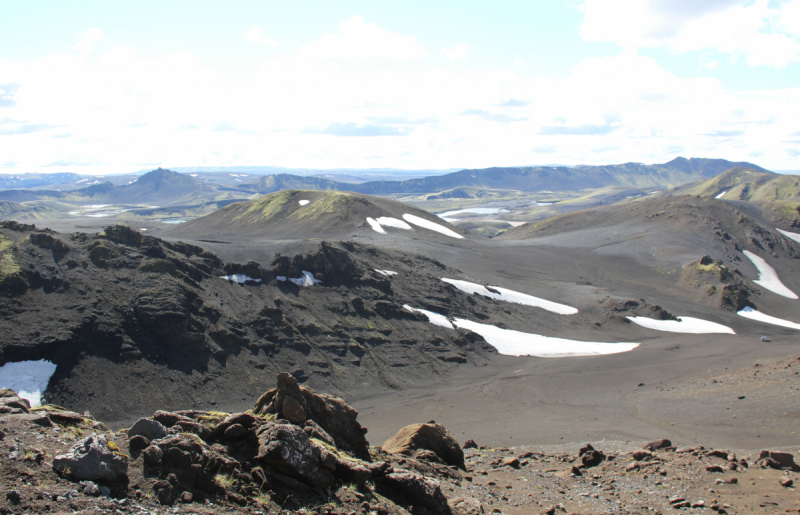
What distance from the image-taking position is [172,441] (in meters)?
8.62

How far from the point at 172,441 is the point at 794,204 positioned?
173749 mm

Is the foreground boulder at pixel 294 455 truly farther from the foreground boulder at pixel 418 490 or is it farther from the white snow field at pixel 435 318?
the white snow field at pixel 435 318

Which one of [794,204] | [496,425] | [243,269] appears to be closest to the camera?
[496,425]

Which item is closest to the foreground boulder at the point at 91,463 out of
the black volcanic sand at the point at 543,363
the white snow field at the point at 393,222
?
the black volcanic sand at the point at 543,363

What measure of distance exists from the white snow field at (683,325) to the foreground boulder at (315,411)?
176ft

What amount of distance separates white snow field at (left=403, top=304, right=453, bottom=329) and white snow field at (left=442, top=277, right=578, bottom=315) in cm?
990

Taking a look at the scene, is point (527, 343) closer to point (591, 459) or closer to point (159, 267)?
point (591, 459)

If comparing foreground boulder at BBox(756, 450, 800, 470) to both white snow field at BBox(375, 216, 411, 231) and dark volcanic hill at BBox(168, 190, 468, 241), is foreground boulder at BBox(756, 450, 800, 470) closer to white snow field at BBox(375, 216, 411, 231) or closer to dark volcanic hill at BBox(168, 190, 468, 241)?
dark volcanic hill at BBox(168, 190, 468, 241)

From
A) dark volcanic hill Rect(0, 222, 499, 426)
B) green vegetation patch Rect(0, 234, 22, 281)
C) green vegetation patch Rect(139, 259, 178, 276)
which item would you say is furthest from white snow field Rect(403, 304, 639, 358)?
green vegetation patch Rect(0, 234, 22, 281)

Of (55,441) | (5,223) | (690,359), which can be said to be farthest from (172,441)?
(690,359)

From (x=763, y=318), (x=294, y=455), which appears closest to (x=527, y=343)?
(x=294, y=455)

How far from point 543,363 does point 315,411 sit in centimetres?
3376

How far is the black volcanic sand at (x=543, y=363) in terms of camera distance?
2700 cm

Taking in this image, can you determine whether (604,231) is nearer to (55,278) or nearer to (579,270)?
(579,270)
